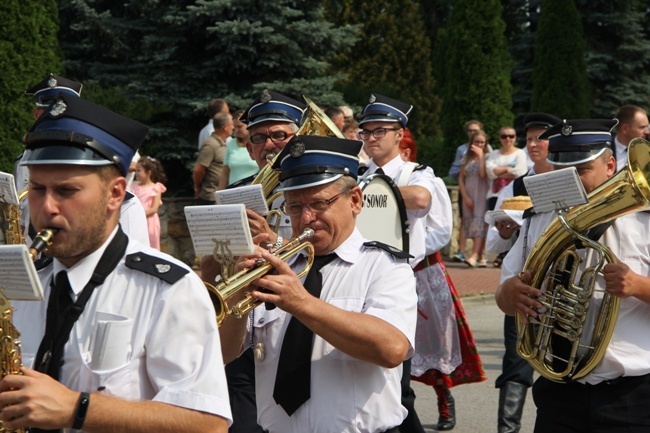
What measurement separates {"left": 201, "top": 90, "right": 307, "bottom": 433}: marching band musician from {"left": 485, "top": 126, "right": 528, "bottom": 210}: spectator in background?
9290 mm

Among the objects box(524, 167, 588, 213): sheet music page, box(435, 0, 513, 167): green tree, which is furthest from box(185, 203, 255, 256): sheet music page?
box(435, 0, 513, 167): green tree

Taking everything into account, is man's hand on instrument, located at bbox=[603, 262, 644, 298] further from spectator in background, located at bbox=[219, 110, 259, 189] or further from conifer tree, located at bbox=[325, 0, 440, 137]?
conifer tree, located at bbox=[325, 0, 440, 137]

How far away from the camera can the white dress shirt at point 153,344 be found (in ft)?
9.56

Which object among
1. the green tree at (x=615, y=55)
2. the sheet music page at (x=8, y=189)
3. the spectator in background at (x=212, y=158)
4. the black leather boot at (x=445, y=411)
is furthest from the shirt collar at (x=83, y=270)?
the green tree at (x=615, y=55)

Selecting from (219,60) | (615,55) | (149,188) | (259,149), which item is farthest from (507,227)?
(615,55)

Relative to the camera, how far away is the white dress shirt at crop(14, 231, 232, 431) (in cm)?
291

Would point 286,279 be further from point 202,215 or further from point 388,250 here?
point 388,250

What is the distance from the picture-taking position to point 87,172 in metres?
2.94

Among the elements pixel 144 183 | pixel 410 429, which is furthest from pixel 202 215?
pixel 144 183

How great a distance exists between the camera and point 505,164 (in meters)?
15.6

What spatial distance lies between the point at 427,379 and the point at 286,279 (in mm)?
4350

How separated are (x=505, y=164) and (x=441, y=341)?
8.15m

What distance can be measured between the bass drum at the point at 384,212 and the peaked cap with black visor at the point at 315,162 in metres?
2.18

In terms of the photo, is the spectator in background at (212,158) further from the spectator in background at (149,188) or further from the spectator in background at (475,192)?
the spectator in background at (475,192)
